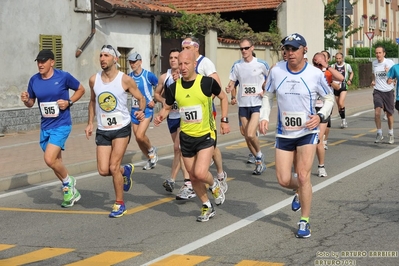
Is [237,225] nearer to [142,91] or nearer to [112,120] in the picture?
[112,120]

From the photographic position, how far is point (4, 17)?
20.4 m

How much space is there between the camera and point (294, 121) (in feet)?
27.9

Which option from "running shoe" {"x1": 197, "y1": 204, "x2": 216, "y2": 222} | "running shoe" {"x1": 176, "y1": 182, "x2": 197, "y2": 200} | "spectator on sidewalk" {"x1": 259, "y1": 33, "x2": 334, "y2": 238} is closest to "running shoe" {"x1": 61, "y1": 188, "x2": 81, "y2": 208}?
"running shoe" {"x1": 176, "y1": 182, "x2": 197, "y2": 200}

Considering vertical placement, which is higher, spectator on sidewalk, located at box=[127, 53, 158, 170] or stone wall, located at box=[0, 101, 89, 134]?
spectator on sidewalk, located at box=[127, 53, 158, 170]

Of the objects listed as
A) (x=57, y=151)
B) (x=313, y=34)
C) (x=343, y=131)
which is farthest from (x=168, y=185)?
(x=313, y=34)

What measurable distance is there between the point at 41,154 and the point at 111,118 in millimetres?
6236

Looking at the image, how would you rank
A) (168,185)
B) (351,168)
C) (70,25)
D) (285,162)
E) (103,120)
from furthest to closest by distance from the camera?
1. (70,25)
2. (351,168)
3. (168,185)
4. (103,120)
5. (285,162)

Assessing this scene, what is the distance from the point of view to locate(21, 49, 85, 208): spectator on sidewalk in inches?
414

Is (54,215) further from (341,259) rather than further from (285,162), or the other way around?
(341,259)

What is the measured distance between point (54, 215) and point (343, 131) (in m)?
12.1

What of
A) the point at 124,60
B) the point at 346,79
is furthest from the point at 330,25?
the point at 346,79

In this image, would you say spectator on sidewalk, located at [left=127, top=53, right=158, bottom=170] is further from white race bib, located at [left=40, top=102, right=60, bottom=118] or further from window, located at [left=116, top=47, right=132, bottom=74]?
window, located at [left=116, top=47, right=132, bottom=74]

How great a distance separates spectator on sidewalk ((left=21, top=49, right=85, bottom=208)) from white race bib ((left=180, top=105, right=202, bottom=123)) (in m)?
1.96

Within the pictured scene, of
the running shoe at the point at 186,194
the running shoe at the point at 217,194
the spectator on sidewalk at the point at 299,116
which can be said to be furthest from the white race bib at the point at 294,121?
the running shoe at the point at 186,194
